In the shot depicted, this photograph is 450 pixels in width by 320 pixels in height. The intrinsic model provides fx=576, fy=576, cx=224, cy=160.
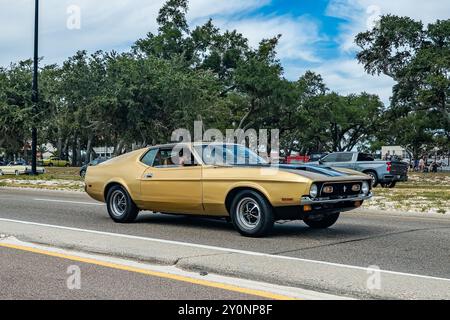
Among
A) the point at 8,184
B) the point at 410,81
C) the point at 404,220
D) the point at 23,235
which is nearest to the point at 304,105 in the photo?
the point at 410,81

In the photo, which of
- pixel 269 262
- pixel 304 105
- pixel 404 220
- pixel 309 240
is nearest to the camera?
pixel 269 262

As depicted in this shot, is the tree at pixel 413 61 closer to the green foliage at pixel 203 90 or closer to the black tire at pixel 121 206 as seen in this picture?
the green foliage at pixel 203 90

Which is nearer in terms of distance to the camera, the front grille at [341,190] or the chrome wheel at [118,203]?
the front grille at [341,190]

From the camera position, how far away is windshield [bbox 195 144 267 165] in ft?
32.3

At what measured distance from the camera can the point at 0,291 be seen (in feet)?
18.7

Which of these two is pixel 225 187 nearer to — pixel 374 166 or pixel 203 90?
pixel 374 166

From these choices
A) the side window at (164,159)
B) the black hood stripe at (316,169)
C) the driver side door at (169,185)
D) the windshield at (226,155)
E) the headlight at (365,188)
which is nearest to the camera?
the black hood stripe at (316,169)

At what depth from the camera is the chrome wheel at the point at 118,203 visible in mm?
11078

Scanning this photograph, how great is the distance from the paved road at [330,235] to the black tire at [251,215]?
16 cm

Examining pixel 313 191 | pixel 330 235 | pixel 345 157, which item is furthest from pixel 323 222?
pixel 345 157

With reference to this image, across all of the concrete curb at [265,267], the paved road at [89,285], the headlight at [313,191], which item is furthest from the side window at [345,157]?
the paved road at [89,285]

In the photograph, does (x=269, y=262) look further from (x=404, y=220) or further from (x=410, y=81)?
(x=410, y=81)

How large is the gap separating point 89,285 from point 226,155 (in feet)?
14.9
